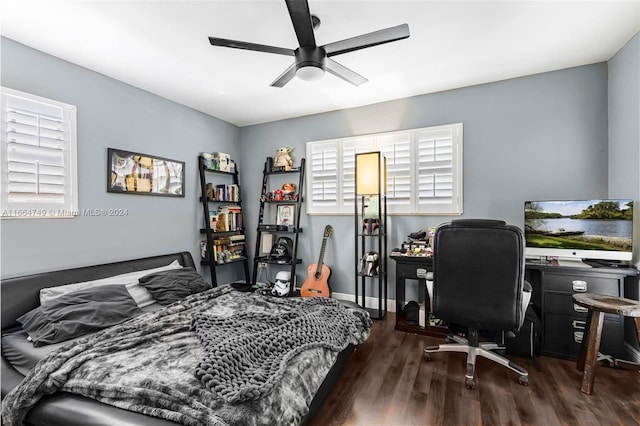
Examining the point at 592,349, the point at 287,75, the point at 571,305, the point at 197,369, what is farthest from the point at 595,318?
the point at 287,75

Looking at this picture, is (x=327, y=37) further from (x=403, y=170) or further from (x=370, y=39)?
(x=403, y=170)

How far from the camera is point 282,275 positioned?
13.0ft

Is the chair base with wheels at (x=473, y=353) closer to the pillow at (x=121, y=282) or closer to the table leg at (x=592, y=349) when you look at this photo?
the table leg at (x=592, y=349)

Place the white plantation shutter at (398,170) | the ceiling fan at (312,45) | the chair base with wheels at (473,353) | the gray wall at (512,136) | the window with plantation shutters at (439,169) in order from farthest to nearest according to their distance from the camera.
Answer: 1. the white plantation shutter at (398,170)
2. the window with plantation shutters at (439,169)
3. the gray wall at (512,136)
4. the chair base with wheels at (473,353)
5. the ceiling fan at (312,45)

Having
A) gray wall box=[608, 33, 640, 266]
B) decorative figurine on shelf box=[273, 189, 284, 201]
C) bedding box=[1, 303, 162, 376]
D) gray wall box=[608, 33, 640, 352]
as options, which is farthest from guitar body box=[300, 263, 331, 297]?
gray wall box=[608, 33, 640, 266]

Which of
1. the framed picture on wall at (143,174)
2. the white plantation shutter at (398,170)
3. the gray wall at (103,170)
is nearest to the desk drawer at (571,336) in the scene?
the white plantation shutter at (398,170)

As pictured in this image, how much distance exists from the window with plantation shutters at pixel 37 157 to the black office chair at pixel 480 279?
3.14 m

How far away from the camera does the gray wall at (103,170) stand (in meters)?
2.29

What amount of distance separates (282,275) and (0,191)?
9.12 feet

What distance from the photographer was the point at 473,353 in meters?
2.18

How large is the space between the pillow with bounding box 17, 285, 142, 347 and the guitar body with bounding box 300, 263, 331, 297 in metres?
1.94

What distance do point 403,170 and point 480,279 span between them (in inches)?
69.8

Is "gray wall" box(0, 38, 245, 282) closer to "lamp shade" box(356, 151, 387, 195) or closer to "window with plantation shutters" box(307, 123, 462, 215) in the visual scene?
"window with plantation shutters" box(307, 123, 462, 215)

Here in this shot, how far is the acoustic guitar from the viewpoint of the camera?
12.2 ft
